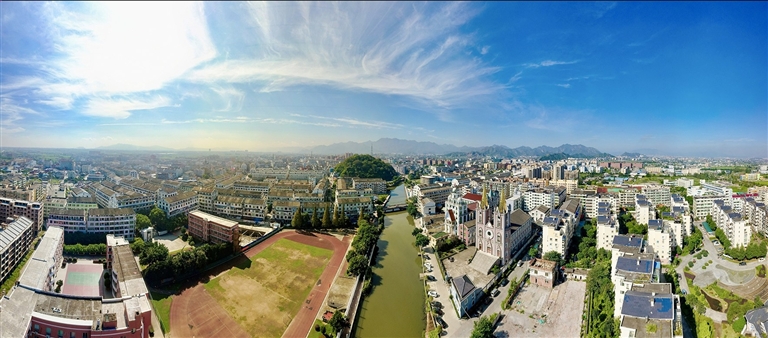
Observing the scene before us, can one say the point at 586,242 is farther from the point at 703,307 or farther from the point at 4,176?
the point at 4,176

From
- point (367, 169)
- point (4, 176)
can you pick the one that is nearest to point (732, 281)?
point (367, 169)

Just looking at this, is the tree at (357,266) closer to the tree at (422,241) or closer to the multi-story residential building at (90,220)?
the tree at (422,241)

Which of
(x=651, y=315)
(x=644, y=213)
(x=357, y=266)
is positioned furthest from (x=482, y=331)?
(x=644, y=213)

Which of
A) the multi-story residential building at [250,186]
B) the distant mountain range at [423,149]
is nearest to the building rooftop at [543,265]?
the multi-story residential building at [250,186]

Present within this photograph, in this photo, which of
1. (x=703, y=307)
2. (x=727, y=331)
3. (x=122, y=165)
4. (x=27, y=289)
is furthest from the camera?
(x=122, y=165)

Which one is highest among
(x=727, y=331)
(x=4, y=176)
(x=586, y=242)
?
(x=4, y=176)

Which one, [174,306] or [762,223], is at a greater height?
[762,223]
